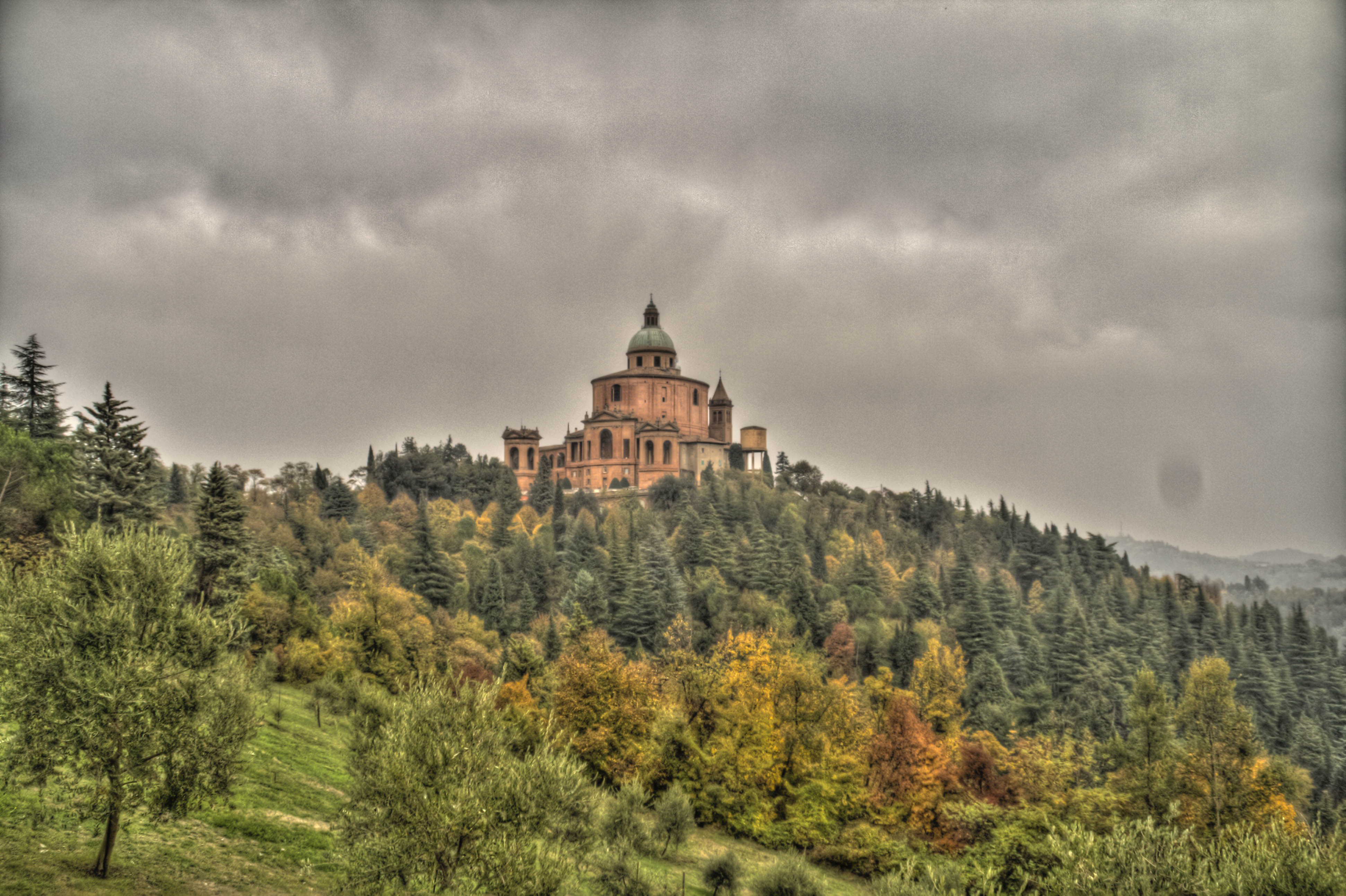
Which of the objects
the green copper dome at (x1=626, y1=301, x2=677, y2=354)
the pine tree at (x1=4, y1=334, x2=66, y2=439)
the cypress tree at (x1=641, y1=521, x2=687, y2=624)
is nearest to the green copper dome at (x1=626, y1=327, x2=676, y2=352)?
the green copper dome at (x1=626, y1=301, x2=677, y2=354)

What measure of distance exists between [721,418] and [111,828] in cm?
9510

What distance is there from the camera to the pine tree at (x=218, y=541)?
40.1 meters

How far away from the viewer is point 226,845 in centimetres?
1995

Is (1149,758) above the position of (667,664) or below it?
below

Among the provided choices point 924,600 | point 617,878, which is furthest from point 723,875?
point 924,600

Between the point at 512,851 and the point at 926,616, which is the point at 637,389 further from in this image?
the point at 512,851

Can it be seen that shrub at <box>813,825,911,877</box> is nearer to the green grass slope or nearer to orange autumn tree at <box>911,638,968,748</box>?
orange autumn tree at <box>911,638,968,748</box>

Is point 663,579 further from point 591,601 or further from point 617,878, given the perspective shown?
point 617,878

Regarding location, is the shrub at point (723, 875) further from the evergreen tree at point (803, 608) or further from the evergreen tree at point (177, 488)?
the evergreen tree at point (177, 488)

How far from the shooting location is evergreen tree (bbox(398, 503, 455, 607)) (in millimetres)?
59688

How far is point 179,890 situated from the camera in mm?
17016

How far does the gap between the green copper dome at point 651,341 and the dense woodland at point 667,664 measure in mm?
20009

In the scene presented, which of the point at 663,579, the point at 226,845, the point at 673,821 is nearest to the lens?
the point at 226,845

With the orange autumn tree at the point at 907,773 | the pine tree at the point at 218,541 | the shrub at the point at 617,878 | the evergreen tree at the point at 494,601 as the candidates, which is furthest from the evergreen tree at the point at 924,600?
the shrub at the point at 617,878
